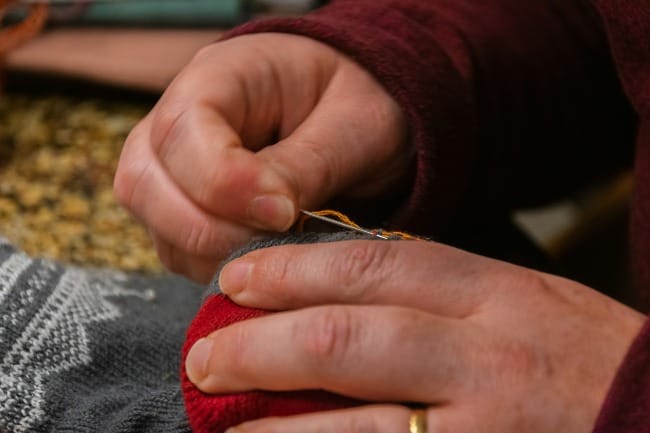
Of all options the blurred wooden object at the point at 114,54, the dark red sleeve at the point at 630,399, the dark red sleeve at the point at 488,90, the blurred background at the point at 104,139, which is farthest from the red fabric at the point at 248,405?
the blurred wooden object at the point at 114,54

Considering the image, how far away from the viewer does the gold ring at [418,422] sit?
318 millimetres

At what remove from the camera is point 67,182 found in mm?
777

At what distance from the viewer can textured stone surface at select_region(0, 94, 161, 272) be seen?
669 mm

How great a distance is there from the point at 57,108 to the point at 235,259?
69cm

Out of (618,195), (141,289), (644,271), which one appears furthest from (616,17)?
(618,195)

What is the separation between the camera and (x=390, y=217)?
523 mm

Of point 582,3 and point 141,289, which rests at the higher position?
point 582,3

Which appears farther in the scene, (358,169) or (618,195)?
(618,195)

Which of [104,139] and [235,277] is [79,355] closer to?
[235,277]

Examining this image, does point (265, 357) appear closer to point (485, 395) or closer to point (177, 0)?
point (485, 395)

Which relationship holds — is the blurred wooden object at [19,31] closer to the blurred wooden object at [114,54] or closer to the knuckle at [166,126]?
the blurred wooden object at [114,54]

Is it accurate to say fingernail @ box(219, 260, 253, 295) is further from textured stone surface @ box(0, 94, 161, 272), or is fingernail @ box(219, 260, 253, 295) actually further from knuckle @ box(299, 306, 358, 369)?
textured stone surface @ box(0, 94, 161, 272)

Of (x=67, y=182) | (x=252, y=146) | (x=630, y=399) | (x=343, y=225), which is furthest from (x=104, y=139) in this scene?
(x=630, y=399)

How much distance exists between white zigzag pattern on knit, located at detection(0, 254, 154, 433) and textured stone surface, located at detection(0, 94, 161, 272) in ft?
0.61
